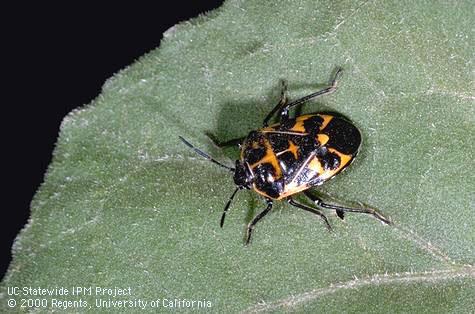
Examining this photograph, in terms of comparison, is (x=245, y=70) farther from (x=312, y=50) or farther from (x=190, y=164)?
(x=190, y=164)

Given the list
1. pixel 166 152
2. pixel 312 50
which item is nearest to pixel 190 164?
pixel 166 152

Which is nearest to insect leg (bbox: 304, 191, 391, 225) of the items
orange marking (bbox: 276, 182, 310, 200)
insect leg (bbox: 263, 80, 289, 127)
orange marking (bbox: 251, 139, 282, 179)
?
orange marking (bbox: 276, 182, 310, 200)

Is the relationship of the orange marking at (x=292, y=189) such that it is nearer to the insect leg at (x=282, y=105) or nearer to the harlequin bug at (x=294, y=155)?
the harlequin bug at (x=294, y=155)

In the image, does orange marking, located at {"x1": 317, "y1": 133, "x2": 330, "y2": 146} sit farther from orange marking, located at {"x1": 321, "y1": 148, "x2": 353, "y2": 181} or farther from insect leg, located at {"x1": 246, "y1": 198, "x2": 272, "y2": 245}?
insect leg, located at {"x1": 246, "y1": 198, "x2": 272, "y2": 245}

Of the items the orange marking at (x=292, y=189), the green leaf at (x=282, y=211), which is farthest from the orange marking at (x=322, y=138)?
the orange marking at (x=292, y=189)

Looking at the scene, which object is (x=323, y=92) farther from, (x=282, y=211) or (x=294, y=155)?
(x=282, y=211)

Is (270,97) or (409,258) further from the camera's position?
(270,97)
